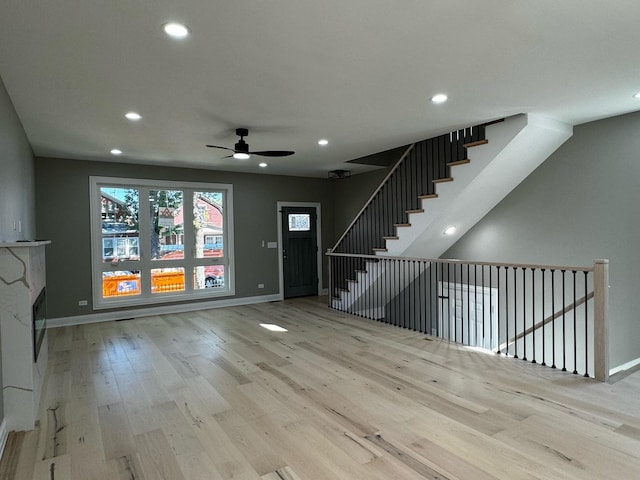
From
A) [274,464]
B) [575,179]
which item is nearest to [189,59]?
[274,464]

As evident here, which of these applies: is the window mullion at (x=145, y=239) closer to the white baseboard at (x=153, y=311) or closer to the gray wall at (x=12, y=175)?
the white baseboard at (x=153, y=311)

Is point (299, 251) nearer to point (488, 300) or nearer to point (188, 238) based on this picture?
point (188, 238)

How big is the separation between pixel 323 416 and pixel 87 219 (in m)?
5.50

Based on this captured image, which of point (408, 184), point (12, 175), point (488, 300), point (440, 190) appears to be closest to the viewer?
point (12, 175)

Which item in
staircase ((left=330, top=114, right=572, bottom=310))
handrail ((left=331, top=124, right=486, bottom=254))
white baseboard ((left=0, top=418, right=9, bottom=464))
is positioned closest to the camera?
white baseboard ((left=0, top=418, right=9, bottom=464))

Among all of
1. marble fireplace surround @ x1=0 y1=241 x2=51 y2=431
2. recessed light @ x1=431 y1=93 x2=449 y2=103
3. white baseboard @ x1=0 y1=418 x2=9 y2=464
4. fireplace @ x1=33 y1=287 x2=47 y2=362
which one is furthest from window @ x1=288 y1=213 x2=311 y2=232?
white baseboard @ x1=0 y1=418 x2=9 y2=464

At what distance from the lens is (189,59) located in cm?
277

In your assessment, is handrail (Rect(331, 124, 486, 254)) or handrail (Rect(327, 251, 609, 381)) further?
handrail (Rect(331, 124, 486, 254))

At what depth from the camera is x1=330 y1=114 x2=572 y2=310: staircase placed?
15.4 ft

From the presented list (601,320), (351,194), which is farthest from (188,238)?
(601,320)

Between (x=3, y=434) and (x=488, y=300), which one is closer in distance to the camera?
(x=3, y=434)

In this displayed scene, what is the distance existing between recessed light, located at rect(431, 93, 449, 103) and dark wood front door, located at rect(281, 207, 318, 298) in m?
4.94

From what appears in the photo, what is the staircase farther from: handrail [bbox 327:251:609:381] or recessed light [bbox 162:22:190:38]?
recessed light [bbox 162:22:190:38]

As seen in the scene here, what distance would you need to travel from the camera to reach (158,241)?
22.5ft
